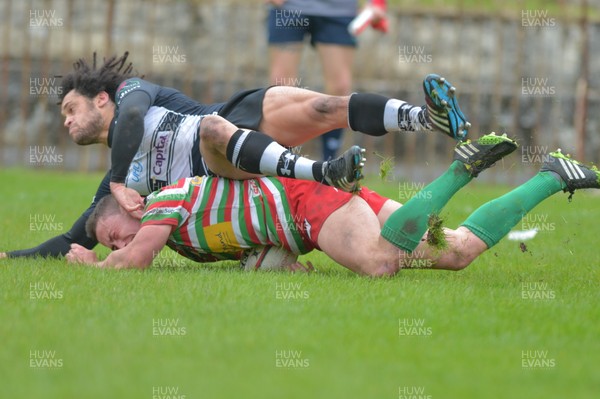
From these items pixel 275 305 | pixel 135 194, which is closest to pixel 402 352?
pixel 275 305

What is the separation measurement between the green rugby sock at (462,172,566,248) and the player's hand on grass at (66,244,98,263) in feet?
7.36

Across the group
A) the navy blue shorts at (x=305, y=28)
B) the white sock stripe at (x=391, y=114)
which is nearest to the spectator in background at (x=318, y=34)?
the navy blue shorts at (x=305, y=28)

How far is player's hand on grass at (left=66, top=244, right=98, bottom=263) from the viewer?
632cm

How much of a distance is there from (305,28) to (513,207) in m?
4.89

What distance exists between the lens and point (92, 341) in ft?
13.6

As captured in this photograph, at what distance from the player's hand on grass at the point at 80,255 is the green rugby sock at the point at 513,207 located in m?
2.24

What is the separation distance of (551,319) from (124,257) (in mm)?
2429

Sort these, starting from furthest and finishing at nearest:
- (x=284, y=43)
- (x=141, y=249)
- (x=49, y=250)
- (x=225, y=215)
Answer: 1. (x=284, y=43)
2. (x=49, y=250)
3. (x=225, y=215)
4. (x=141, y=249)

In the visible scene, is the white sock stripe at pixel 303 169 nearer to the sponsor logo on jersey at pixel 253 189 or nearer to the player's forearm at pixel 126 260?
the sponsor logo on jersey at pixel 253 189

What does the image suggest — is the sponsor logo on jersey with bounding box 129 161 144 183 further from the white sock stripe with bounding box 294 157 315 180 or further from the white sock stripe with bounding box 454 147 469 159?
the white sock stripe with bounding box 454 147 469 159

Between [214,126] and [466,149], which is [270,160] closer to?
[214,126]

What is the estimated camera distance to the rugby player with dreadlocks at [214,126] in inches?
222

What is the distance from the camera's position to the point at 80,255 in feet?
20.9

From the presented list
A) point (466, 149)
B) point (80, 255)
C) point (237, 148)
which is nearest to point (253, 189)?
point (237, 148)
